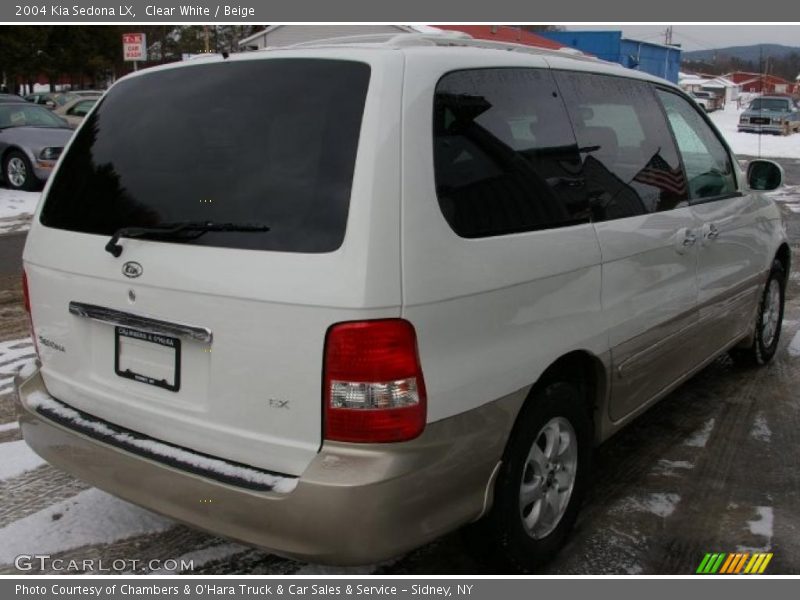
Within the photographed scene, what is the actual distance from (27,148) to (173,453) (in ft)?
39.9

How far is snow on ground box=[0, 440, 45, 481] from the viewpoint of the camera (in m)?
3.66

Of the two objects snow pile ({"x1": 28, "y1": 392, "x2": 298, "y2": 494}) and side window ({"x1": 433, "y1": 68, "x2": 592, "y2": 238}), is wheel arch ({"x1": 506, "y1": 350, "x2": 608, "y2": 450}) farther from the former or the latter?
snow pile ({"x1": 28, "y1": 392, "x2": 298, "y2": 494})

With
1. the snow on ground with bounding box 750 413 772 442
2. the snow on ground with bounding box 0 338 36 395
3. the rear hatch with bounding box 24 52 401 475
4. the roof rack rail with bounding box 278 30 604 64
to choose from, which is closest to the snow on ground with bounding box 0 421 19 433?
the snow on ground with bounding box 0 338 36 395

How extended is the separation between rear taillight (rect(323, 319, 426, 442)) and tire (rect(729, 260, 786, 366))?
3694 mm

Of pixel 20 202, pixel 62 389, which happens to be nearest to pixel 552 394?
pixel 62 389

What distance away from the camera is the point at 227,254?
2.33 metres

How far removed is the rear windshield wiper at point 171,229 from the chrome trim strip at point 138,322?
21cm

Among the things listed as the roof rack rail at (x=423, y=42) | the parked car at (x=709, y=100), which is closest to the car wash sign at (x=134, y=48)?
the roof rack rail at (x=423, y=42)

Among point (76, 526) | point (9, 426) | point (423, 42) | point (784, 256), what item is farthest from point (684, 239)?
point (9, 426)

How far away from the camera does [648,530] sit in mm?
3248

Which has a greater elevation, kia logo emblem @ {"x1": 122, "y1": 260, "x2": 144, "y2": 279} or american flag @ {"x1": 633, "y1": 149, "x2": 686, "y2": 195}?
american flag @ {"x1": 633, "y1": 149, "x2": 686, "y2": 195}

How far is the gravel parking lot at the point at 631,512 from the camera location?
300 cm

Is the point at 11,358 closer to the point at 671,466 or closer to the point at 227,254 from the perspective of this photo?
the point at 227,254

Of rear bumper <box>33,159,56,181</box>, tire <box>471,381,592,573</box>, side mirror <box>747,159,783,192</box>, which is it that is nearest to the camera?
tire <box>471,381,592,573</box>
